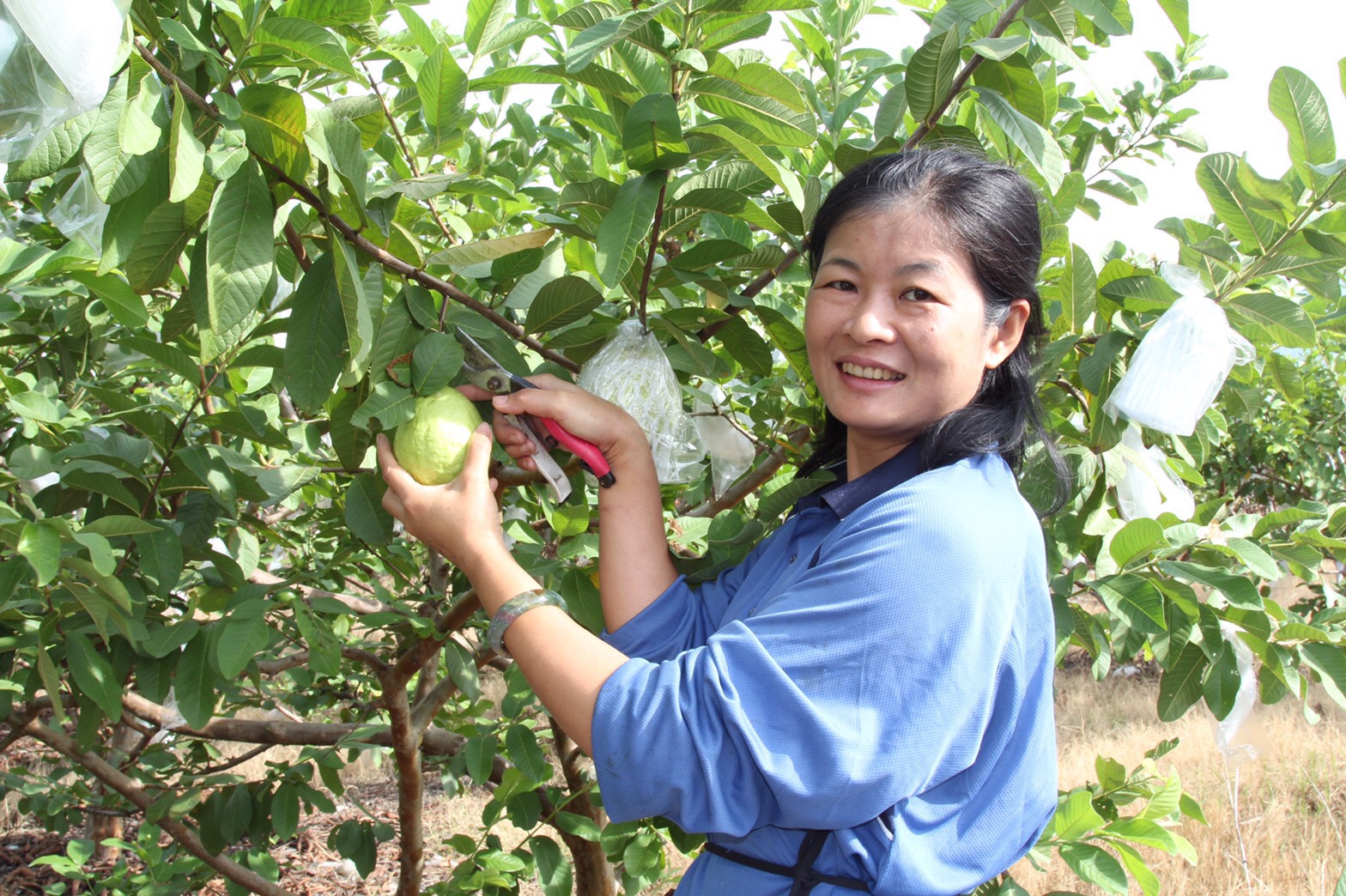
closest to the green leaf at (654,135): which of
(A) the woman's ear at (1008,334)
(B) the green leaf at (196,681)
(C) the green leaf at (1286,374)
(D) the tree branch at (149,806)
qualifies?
(A) the woman's ear at (1008,334)

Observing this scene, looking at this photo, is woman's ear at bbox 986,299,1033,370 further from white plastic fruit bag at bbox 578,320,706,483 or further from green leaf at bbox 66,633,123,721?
→ green leaf at bbox 66,633,123,721

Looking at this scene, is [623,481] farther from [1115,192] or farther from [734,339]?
[1115,192]

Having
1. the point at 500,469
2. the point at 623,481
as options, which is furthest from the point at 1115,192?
the point at 500,469

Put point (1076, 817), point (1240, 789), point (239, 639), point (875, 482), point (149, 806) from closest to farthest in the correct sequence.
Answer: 1. point (875, 482)
2. point (239, 639)
3. point (1076, 817)
4. point (149, 806)
5. point (1240, 789)

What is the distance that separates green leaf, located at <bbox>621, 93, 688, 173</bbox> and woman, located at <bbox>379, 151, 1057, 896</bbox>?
0.67ft

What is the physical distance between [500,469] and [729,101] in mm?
512

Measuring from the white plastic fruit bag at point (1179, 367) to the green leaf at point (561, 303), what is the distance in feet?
2.28

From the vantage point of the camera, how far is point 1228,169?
1356 millimetres

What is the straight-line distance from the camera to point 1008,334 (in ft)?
3.91

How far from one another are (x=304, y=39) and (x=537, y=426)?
19.4 inches

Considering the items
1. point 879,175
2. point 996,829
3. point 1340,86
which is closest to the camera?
point 996,829

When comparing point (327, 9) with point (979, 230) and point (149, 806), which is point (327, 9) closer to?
point (979, 230)

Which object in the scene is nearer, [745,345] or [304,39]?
[304,39]

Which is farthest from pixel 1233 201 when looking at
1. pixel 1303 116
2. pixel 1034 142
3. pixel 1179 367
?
pixel 1034 142
